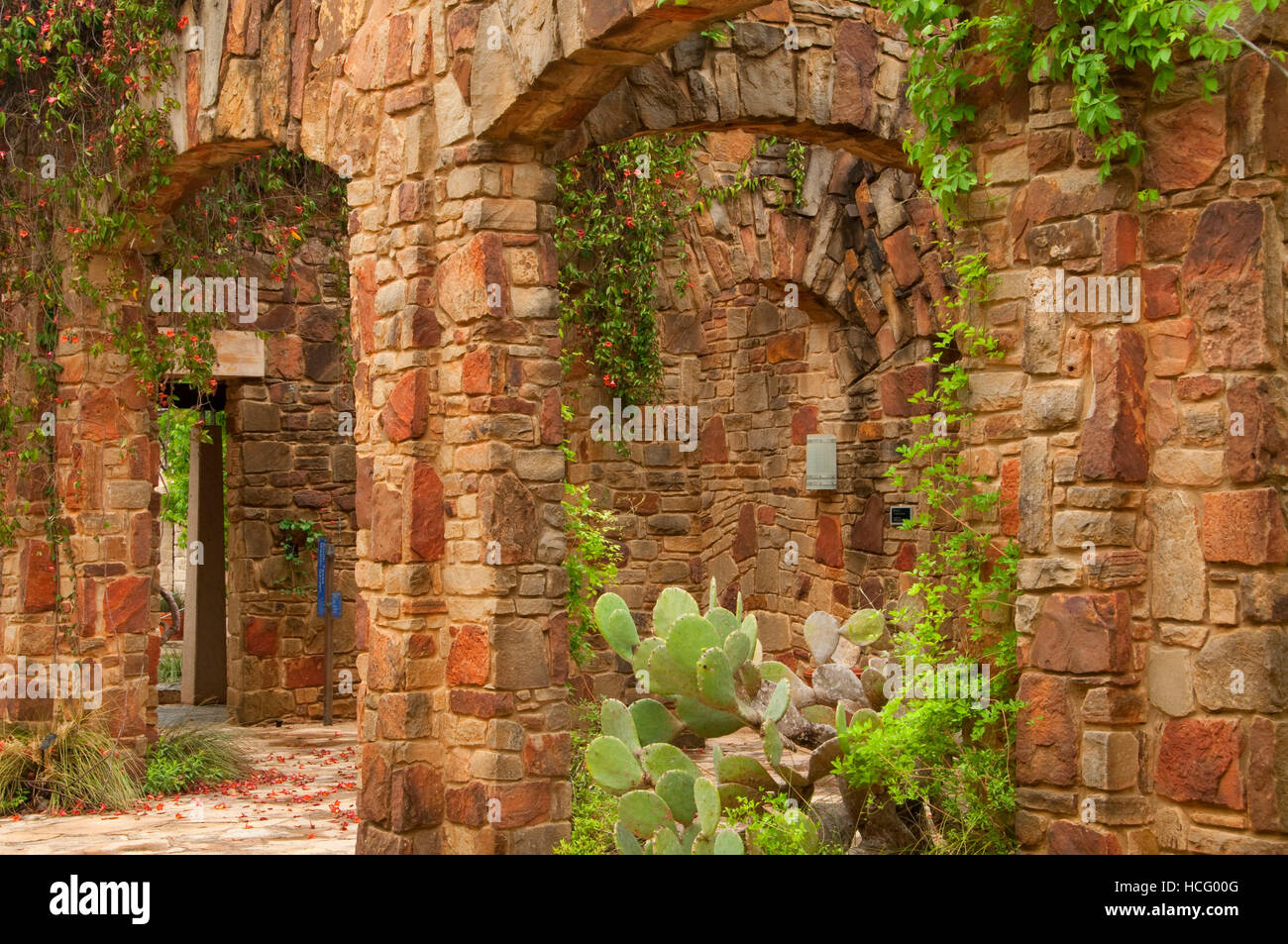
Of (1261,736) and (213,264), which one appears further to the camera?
(213,264)

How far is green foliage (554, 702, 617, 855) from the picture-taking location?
548 centimetres

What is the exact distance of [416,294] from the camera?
5625 millimetres

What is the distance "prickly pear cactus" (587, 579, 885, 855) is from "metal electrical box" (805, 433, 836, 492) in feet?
15.2

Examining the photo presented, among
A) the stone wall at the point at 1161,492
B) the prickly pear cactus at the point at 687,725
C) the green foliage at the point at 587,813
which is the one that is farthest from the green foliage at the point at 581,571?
the stone wall at the point at 1161,492

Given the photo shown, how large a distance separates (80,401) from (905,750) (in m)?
5.34

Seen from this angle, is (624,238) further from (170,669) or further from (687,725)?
(170,669)

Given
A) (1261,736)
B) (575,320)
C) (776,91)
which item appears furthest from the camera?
(575,320)

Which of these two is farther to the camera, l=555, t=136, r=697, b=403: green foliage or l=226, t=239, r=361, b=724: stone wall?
l=226, t=239, r=361, b=724: stone wall

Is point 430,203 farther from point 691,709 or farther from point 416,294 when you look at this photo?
point 691,709

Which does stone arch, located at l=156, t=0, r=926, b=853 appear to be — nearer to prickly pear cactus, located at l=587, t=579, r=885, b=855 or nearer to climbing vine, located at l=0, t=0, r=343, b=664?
prickly pear cactus, located at l=587, t=579, r=885, b=855

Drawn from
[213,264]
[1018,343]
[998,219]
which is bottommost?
[1018,343]

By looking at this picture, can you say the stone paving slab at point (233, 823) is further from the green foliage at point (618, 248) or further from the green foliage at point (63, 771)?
the green foliage at point (618, 248)

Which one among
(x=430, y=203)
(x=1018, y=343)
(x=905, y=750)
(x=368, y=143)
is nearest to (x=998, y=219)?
(x=1018, y=343)

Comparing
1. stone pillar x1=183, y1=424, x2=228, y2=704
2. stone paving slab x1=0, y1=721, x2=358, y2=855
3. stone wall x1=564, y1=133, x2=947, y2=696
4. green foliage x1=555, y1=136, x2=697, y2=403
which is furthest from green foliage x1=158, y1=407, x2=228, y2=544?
stone paving slab x1=0, y1=721, x2=358, y2=855
